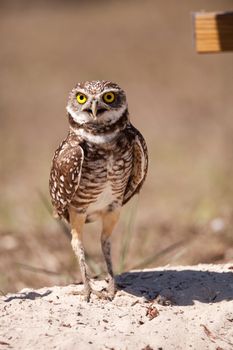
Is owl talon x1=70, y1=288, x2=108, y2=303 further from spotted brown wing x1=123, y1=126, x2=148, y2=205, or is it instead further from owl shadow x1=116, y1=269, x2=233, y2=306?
spotted brown wing x1=123, y1=126, x2=148, y2=205

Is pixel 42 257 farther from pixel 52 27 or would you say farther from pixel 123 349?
pixel 52 27

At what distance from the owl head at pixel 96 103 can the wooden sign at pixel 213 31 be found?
1.09m

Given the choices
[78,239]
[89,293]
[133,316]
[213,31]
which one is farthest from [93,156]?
[213,31]

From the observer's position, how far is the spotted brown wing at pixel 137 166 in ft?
15.0

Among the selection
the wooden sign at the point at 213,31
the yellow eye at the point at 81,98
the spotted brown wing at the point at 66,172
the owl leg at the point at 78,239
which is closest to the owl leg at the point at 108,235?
the owl leg at the point at 78,239

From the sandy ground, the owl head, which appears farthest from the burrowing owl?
the sandy ground

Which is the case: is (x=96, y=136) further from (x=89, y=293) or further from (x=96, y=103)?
(x=89, y=293)

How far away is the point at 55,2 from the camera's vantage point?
894 inches

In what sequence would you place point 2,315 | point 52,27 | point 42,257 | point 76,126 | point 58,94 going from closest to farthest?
point 2,315 → point 76,126 → point 42,257 → point 58,94 → point 52,27

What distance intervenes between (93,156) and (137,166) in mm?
347

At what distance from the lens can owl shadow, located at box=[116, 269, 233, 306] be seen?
4475mm

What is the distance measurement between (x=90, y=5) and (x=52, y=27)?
8.11 feet

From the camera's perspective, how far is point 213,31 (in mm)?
5234

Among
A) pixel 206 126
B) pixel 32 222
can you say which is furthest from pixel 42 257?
pixel 206 126
